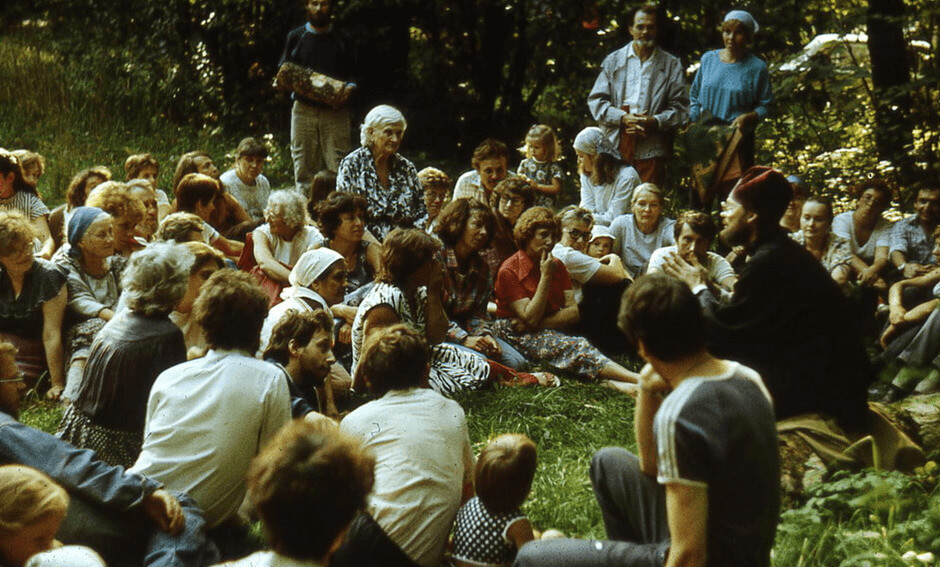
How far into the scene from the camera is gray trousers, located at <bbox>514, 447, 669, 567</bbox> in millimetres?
3508

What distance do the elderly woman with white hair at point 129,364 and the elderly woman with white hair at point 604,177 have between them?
4.76m

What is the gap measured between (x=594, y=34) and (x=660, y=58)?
331cm

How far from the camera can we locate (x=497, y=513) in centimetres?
408

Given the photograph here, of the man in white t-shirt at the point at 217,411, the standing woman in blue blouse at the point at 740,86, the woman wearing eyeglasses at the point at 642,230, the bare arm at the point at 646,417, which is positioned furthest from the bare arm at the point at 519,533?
the standing woman in blue blouse at the point at 740,86

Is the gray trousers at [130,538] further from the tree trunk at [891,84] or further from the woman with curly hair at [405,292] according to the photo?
the tree trunk at [891,84]

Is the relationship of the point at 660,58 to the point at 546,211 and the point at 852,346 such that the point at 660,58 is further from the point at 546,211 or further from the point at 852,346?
the point at 852,346

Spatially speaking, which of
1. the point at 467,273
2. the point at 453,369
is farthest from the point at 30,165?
the point at 453,369

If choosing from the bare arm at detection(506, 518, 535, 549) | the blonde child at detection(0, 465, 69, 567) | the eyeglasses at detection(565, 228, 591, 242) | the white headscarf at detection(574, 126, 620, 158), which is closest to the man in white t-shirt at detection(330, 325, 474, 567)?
the bare arm at detection(506, 518, 535, 549)

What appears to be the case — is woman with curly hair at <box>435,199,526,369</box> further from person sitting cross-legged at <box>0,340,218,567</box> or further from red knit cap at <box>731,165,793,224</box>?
person sitting cross-legged at <box>0,340,218,567</box>

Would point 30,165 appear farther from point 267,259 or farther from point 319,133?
point 319,133

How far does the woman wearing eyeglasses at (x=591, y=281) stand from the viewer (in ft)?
24.2

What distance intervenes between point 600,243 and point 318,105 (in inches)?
135

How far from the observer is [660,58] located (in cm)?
912

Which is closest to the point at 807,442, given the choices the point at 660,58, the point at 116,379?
the point at 116,379
